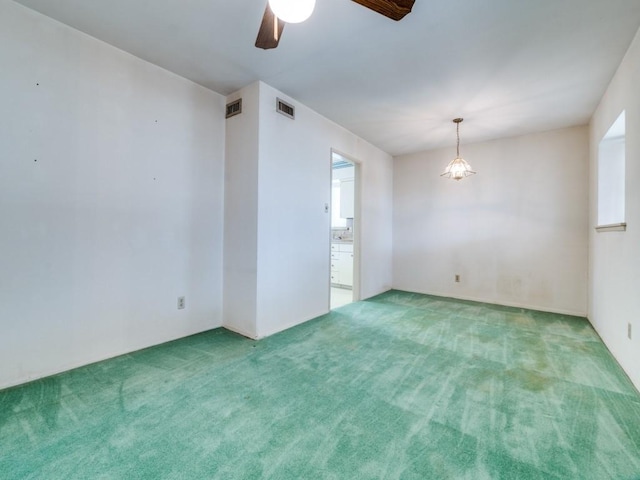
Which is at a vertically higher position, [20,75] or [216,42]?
[216,42]

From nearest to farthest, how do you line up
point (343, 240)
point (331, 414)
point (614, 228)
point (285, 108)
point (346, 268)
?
point (331, 414) < point (614, 228) < point (285, 108) < point (346, 268) < point (343, 240)

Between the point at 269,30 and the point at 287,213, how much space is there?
71.2 inches

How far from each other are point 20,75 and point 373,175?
13.4 feet

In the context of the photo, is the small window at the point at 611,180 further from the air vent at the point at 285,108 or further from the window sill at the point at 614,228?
the air vent at the point at 285,108

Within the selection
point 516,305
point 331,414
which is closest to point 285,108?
point 331,414

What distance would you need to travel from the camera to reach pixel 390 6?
1.34 m

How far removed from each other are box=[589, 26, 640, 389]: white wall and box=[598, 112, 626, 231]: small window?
136 mm

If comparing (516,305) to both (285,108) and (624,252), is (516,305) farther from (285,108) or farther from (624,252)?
(285,108)

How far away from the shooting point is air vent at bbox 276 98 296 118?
298cm

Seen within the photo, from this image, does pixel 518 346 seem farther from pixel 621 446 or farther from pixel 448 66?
pixel 448 66

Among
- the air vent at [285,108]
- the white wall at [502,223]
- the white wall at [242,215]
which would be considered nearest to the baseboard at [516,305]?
the white wall at [502,223]

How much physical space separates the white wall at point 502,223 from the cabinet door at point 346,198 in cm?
89

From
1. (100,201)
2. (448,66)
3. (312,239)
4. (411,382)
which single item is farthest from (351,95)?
(411,382)

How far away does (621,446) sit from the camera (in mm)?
1425
